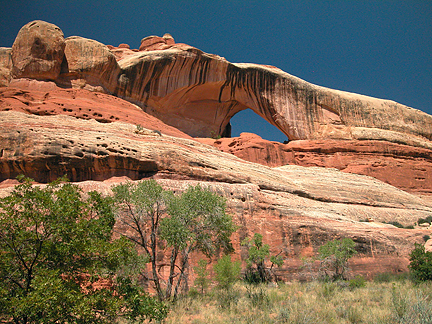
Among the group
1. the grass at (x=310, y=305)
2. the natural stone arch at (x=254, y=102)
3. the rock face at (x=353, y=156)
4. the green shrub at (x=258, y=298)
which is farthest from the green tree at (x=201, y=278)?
the natural stone arch at (x=254, y=102)

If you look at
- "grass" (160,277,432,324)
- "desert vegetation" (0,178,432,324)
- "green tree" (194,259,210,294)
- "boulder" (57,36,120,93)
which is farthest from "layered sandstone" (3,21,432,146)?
"grass" (160,277,432,324)

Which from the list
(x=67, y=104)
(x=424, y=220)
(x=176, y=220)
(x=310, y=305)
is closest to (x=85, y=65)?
(x=67, y=104)

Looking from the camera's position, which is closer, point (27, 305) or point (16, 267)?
point (27, 305)

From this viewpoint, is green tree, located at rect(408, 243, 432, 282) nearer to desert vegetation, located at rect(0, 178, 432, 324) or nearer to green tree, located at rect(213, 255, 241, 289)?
desert vegetation, located at rect(0, 178, 432, 324)

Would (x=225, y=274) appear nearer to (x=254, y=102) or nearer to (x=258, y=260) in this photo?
(x=258, y=260)

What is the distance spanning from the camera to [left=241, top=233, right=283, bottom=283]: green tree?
1541 cm

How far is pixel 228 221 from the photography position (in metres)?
14.0

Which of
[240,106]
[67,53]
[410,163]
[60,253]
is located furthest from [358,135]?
[60,253]

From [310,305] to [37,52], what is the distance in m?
24.3

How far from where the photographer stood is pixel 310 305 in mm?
11633

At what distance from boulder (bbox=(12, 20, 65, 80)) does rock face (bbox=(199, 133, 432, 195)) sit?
13.7m

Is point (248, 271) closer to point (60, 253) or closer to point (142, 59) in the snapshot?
point (60, 253)

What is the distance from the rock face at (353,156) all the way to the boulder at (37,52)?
13684 mm

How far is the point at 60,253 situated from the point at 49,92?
18.4 m
